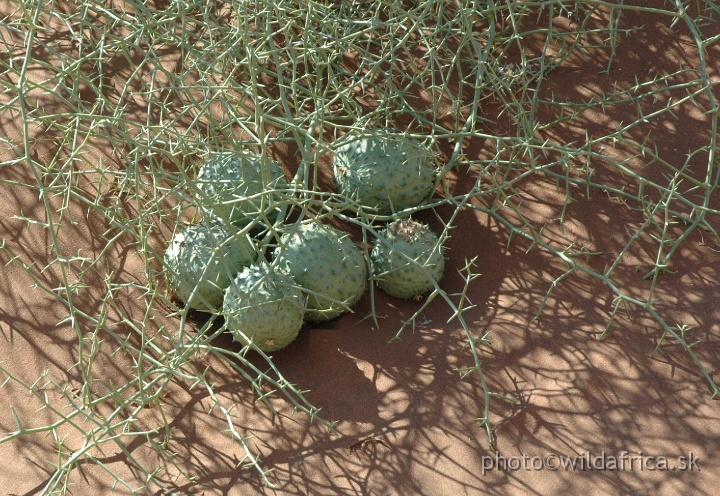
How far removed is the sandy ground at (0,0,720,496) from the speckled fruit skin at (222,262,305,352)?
0.40 feet

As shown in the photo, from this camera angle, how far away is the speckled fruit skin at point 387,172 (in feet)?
9.77

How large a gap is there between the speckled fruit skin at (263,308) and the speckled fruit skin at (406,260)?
315 mm

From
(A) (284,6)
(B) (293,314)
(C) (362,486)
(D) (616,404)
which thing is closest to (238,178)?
(B) (293,314)

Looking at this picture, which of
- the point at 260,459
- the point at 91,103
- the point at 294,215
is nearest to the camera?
the point at 260,459

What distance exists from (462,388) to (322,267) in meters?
0.55

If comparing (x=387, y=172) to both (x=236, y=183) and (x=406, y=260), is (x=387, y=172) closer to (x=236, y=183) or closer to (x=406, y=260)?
(x=406, y=260)

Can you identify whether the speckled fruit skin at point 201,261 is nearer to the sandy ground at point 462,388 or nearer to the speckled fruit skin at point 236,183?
the speckled fruit skin at point 236,183

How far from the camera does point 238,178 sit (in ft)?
9.48

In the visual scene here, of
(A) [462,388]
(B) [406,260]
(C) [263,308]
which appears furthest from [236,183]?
(A) [462,388]

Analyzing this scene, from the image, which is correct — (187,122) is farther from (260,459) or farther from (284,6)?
(260,459)

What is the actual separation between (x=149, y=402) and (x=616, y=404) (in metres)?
1.29

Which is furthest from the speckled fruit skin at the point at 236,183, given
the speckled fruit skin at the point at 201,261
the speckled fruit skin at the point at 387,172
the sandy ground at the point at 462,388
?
the sandy ground at the point at 462,388

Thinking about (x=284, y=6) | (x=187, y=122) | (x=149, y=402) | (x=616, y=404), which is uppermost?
(x=284, y=6)

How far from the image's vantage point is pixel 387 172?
297 cm
